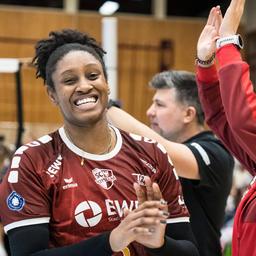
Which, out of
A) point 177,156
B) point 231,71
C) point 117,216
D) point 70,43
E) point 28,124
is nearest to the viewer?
point 231,71

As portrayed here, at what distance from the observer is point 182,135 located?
3.06 meters

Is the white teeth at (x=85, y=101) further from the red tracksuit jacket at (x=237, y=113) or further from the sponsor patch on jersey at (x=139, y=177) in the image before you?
the red tracksuit jacket at (x=237, y=113)

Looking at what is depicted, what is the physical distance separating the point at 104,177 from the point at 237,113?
1.61 feet

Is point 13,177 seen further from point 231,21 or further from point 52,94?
point 231,21

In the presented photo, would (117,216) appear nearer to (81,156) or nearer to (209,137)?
(81,156)

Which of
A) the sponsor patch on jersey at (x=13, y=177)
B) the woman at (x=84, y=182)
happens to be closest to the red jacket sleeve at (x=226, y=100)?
the woman at (x=84, y=182)

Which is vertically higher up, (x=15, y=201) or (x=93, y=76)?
(x=93, y=76)

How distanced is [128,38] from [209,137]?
7.87 meters

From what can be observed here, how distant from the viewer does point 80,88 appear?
2023 millimetres

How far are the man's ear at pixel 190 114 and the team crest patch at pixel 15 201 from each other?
1.29 metres

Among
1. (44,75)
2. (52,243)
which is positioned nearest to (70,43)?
(44,75)

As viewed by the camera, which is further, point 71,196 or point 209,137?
point 209,137

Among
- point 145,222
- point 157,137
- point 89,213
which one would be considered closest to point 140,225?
point 145,222

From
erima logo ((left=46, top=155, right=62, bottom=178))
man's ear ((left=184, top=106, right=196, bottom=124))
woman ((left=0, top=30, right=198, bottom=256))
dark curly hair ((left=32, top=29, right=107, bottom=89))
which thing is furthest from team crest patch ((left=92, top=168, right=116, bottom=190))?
man's ear ((left=184, top=106, right=196, bottom=124))
